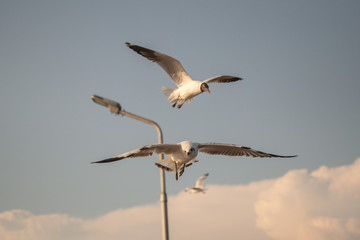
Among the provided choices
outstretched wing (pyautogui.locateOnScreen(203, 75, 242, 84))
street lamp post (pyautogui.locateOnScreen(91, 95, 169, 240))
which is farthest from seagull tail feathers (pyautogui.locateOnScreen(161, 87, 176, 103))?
street lamp post (pyautogui.locateOnScreen(91, 95, 169, 240))

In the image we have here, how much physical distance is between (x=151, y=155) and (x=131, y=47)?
315 centimetres

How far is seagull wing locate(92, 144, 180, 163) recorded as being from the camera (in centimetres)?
745

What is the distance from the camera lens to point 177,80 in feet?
34.3

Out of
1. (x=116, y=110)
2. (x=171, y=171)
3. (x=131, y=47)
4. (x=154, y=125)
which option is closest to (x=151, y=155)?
(x=171, y=171)

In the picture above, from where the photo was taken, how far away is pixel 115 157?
8.08 m

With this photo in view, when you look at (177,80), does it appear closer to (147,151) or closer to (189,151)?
(147,151)

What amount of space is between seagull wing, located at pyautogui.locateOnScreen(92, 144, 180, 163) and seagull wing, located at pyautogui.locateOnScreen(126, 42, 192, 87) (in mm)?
2929

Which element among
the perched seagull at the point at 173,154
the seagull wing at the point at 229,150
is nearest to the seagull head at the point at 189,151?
the perched seagull at the point at 173,154

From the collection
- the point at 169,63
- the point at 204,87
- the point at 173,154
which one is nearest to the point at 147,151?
the point at 173,154

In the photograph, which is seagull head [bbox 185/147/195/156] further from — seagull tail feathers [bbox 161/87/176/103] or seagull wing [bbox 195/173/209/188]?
seagull wing [bbox 195/173/209/188]

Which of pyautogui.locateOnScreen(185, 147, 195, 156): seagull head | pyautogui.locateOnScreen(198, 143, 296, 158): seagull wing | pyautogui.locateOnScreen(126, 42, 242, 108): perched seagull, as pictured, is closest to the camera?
pyautogui.locateOnScreen(185, 147, 195, 156): seagull head

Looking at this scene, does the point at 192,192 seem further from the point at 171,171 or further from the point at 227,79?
the point at 171,171

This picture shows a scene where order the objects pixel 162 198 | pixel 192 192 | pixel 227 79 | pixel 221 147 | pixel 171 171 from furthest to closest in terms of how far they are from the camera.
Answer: pixel 192 192 → pixel 227 79 → pixel 221 147 → pixel 171 171 → pixel 162 198

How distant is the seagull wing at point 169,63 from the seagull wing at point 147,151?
2.93 m
